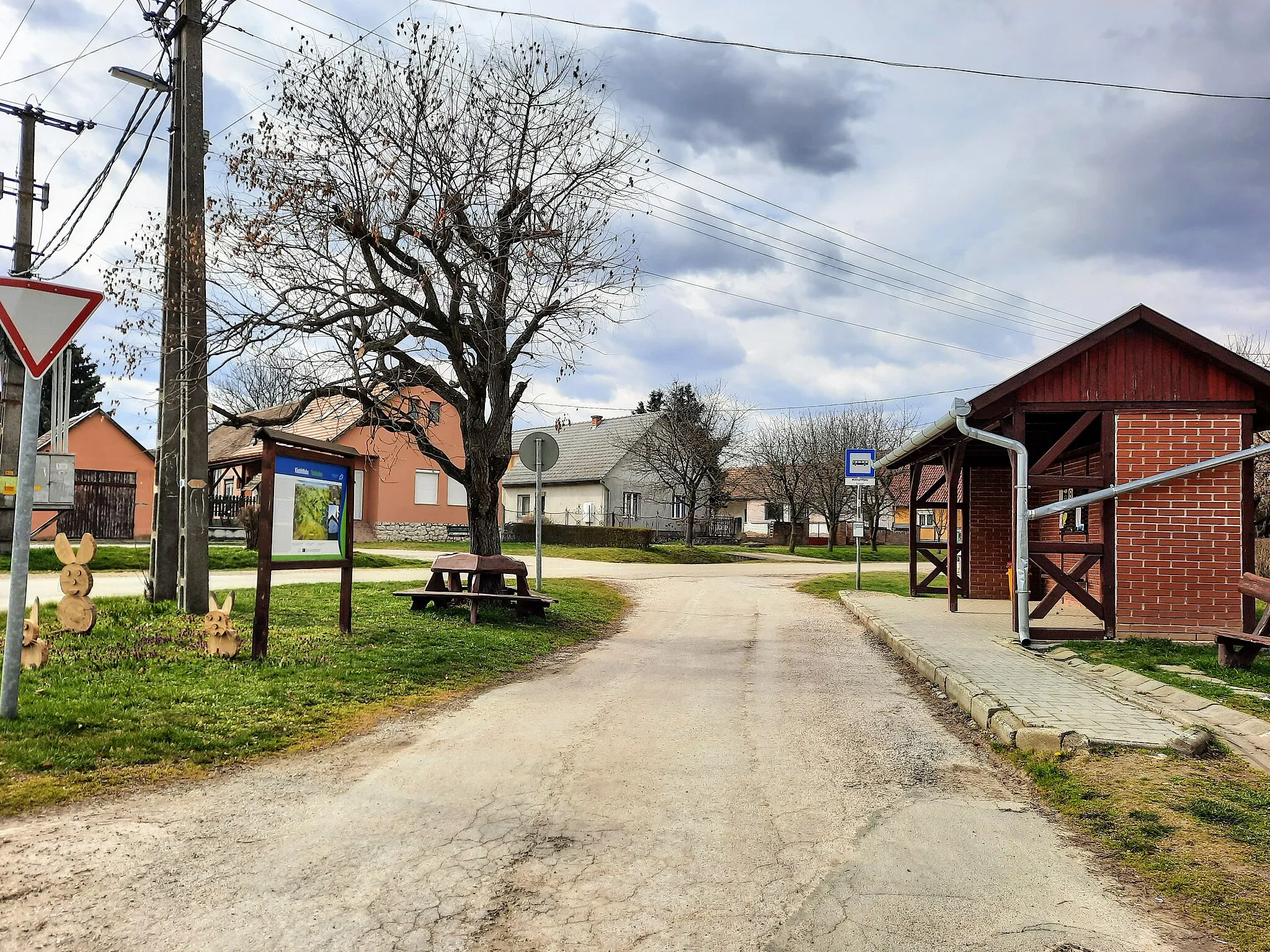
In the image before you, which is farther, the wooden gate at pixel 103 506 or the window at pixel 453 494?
the window at pixel 453 494

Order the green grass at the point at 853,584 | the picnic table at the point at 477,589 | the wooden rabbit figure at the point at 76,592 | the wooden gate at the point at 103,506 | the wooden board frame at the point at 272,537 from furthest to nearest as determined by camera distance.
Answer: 1. the wooden gate at the point at 103,506
2. the green grass at the point at 853,584
3. the picnic table at the point at 477,589
4. the wooden rabbit figure at the point at 76,592
5. the wooden board frame at the point at 272,537

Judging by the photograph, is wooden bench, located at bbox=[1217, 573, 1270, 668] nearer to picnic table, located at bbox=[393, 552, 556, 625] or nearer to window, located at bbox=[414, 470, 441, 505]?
picnic table, located at bbox=[393, 552, 556, 625]

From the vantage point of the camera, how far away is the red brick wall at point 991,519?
57.1 ft

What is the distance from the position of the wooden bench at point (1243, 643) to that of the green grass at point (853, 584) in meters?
9.94

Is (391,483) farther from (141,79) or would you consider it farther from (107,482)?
(141,79)

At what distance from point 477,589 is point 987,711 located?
276 inches

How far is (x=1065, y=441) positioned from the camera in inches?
448

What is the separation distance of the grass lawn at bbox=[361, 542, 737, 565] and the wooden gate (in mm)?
8308

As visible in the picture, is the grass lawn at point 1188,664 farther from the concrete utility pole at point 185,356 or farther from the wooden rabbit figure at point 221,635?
the concrete utility pole at point 185,356

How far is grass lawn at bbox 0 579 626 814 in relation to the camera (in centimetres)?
532

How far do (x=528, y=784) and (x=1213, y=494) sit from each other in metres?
10.4

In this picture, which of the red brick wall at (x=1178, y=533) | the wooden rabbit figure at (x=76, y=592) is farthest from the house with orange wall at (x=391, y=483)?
the red brick wall at (x=1178, y=533)

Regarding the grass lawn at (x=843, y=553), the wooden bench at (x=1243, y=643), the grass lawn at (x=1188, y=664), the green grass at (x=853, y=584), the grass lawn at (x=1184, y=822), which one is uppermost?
the wooden bench at (x=1243, y=643)

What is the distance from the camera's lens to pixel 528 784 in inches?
205
